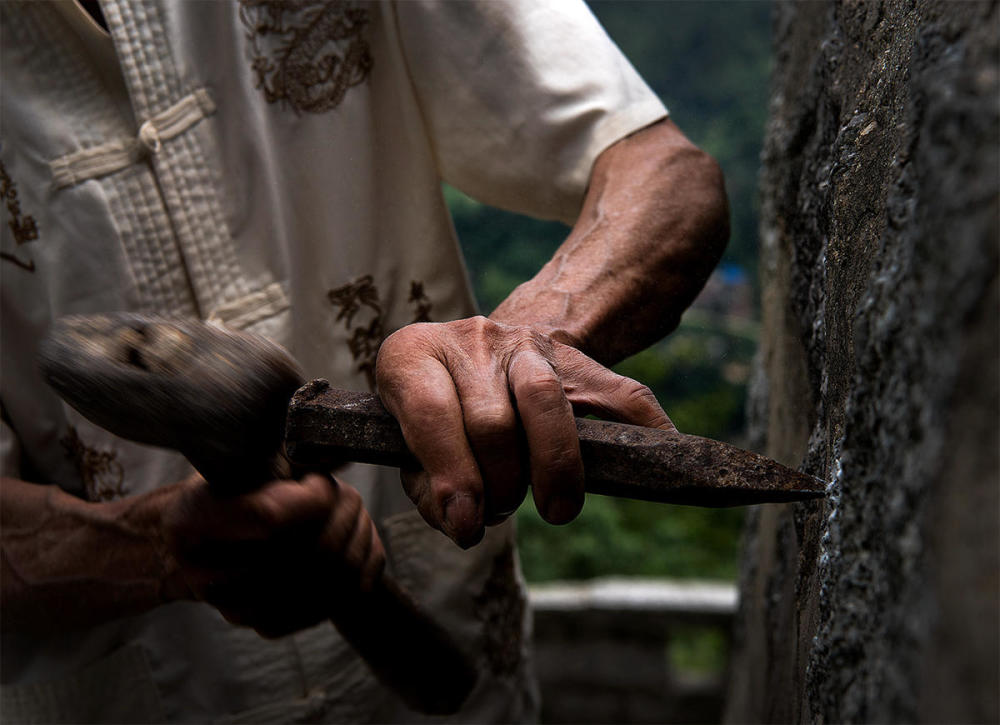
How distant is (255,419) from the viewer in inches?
33.5

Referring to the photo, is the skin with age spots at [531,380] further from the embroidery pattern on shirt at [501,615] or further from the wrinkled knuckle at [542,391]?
the embroidery pattern on shirt at [501,615]

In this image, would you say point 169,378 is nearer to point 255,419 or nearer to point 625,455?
point 255,419

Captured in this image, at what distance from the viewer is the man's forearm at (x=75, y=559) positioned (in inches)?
48.3

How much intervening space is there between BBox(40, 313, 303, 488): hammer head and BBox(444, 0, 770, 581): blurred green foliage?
3806mm

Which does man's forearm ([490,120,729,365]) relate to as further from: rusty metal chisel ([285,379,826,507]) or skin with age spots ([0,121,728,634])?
rusty metal chisel ([285,379,826,507])

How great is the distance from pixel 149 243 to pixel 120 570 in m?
0.50

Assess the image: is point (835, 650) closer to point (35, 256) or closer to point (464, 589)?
point (464, 589)

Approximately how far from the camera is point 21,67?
48.9 inches

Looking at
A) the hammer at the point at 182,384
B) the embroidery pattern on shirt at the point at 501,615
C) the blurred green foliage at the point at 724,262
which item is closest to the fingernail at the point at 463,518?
the hammer at the point at 182,384

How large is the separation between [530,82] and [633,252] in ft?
1.09

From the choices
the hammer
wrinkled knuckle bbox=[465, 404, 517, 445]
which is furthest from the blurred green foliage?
wrinkled knuckle bbox=[465, 404, 517, 445]

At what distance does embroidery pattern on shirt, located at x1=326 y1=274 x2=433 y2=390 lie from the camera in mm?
1347

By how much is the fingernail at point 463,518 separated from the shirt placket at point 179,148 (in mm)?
682

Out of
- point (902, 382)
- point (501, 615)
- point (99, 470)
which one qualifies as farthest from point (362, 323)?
point (902, 382)
